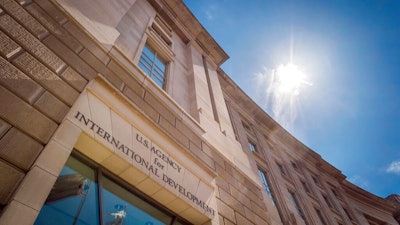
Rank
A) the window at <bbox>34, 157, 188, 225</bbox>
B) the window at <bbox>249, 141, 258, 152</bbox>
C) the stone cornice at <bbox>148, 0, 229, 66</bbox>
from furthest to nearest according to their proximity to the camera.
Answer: the window at <bbox>249, 141, 258, 152</bbox> < the stone cornice at <bbox>148, 0, 229, 66</bbox> < the window at <bbox>34, 157, 188, 225</bbox>

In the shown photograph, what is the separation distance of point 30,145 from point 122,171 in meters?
1.54

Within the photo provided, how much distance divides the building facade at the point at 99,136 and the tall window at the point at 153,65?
4.0 inches

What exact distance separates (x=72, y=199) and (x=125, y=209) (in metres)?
0.94

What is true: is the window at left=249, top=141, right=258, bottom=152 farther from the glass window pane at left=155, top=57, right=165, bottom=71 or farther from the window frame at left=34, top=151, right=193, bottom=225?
the window frame at left=34, top=151, right=193, bottom=225

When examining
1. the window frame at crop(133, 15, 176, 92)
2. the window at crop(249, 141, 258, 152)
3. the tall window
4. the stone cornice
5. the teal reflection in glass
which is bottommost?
the teal reflection in glass

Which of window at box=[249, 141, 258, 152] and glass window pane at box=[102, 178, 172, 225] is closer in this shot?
glass window pane at box=[102, 178, 172, 225]

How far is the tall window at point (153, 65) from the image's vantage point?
330 inches

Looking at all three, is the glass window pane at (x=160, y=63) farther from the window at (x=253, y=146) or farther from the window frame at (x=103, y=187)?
the window at (x=253, y=146)

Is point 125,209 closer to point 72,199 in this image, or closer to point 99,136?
point 72,199

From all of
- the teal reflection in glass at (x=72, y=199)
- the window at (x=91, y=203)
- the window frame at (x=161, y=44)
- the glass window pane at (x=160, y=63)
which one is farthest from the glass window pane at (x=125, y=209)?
the glass window pane at (x=160, y=63)

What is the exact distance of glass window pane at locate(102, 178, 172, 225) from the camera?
12.0 ft

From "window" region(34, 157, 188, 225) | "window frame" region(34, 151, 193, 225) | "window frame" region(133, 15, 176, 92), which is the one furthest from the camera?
"window frame" region(133, 15, 176, 92)

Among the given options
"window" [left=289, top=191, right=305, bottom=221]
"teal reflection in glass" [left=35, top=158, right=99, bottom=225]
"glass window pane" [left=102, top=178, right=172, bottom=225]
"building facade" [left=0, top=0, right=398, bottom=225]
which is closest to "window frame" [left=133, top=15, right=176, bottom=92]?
"building facade" [left=0, top=0, right=398, bottom=225]

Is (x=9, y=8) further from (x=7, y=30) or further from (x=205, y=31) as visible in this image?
(x=205, y=31)
